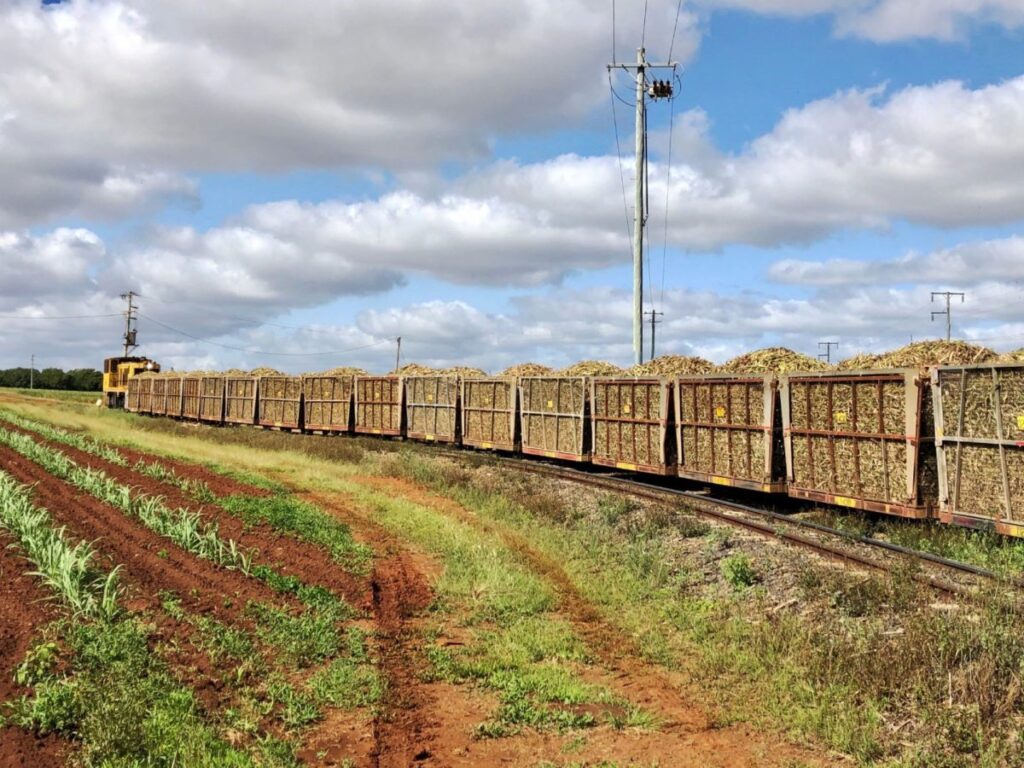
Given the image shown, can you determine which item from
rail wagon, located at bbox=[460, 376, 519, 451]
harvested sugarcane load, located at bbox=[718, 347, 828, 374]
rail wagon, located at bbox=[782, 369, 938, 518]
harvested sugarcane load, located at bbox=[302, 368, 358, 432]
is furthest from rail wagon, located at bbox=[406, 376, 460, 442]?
rail wagon, located at bbox=[782, 369, 938, 518]

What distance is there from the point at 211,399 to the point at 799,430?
116 feet

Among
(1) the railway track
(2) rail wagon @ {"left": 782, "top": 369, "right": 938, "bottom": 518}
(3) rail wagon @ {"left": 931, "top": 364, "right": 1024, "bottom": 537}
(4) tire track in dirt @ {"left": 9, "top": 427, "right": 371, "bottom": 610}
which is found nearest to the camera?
(1) the railway track

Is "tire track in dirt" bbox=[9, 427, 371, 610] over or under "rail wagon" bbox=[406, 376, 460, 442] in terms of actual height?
under

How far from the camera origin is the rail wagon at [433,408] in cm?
2620

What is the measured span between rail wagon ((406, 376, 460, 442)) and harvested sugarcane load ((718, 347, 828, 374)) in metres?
10.3

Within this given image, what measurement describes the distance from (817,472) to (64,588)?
1111cm

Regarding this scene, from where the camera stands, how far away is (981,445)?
1109 cm

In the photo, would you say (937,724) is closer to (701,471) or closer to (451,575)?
(451,575)

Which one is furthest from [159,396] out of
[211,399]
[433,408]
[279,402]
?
[433,408]

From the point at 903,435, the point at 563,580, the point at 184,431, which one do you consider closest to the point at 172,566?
the point at 563,580

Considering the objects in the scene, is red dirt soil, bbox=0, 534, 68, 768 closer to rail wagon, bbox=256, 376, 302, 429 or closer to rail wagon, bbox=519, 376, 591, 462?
rail wagon, bbox=519, 376, 591, 462

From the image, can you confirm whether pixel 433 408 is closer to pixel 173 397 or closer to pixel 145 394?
pixel 173 397

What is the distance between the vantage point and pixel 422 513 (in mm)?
14359

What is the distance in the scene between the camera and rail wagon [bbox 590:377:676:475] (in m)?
17.4
